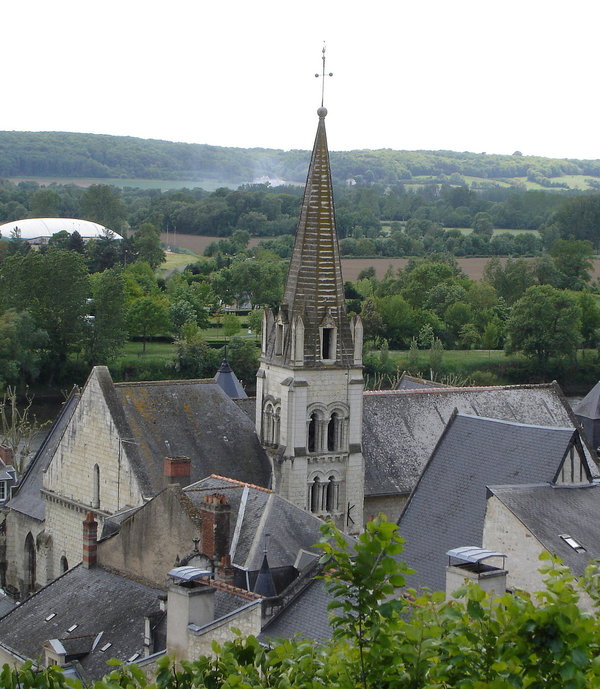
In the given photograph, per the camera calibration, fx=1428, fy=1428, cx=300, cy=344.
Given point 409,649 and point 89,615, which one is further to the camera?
point 89,615

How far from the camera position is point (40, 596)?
3419 cm

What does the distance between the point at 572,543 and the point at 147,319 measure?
82.6 meters

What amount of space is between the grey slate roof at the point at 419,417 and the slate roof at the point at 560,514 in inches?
537

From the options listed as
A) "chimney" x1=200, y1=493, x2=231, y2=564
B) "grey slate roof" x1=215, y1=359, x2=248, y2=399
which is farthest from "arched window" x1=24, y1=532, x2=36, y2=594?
"chimney" x1=200, y1=493, x2=231, y2=564

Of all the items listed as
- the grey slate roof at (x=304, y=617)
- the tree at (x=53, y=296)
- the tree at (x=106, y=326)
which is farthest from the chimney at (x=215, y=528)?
the tree at (x=106, y=326)

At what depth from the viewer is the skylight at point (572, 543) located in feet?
96.7

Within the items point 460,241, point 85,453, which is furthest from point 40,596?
point 460,241

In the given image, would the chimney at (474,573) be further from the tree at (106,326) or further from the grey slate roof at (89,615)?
the tree at (106,326)

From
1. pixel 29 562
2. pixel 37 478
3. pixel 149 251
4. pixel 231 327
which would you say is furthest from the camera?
pixel 149 251

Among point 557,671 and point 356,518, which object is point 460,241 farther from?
point 557,671

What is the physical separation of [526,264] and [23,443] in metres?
76.3

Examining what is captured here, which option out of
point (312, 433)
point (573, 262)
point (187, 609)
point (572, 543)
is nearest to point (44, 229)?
point (573, 262)

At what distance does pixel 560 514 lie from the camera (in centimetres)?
3050

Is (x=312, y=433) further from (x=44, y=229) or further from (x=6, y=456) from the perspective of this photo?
(x=44, y=229)
